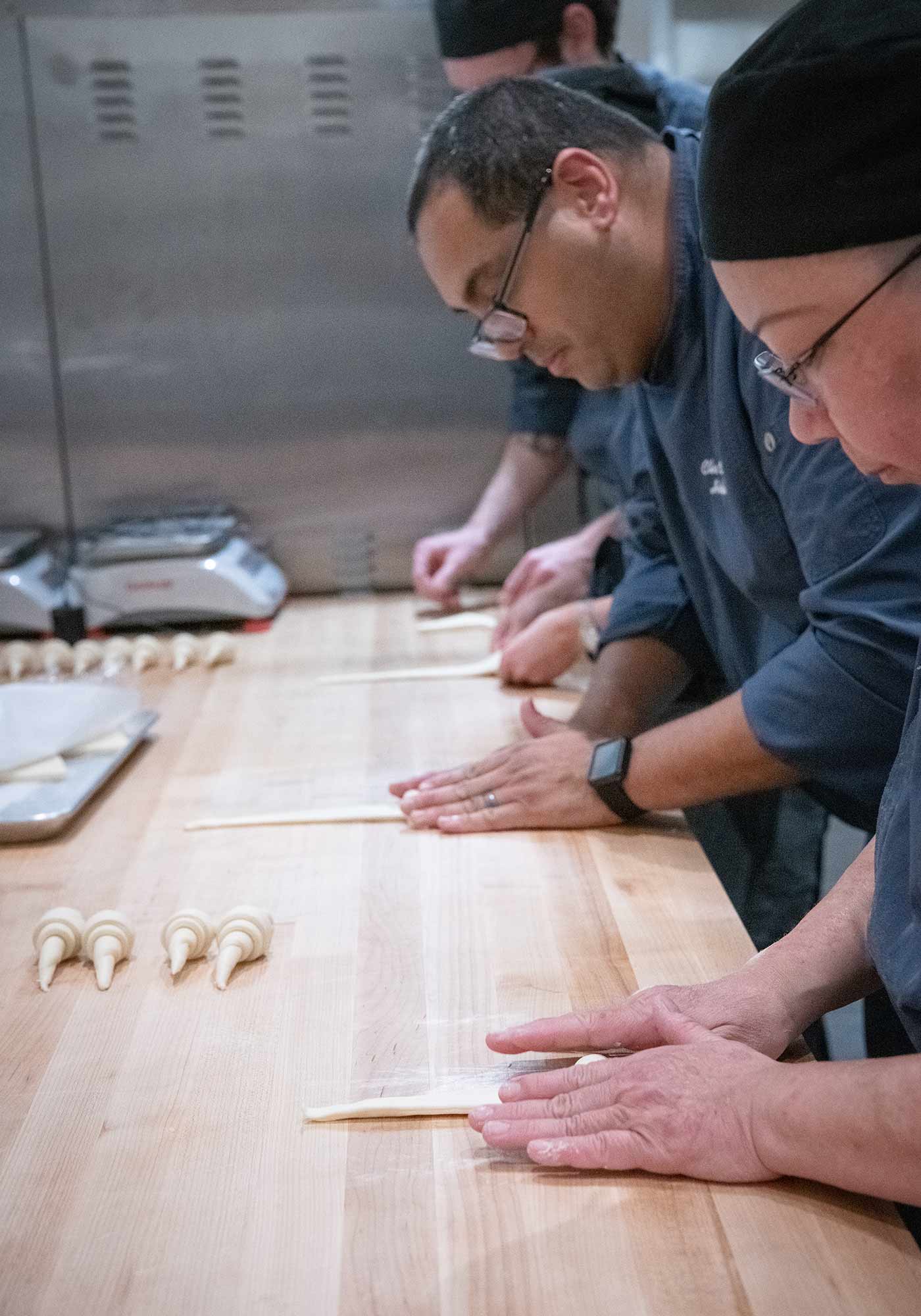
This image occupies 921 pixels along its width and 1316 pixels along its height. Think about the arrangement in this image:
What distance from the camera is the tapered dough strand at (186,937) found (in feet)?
4.06

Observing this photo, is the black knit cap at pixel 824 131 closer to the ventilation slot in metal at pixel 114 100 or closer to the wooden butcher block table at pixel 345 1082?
the wooden butcher block table at pixel 345 1082

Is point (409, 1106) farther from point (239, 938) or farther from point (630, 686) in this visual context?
point (630, 686)

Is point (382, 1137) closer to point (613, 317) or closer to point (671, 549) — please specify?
point (613, 317)

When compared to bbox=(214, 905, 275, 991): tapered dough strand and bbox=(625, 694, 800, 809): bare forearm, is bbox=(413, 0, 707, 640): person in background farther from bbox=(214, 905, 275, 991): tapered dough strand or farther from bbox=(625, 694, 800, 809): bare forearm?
bbox=(214, 905, 275, 991): tapered dough strand

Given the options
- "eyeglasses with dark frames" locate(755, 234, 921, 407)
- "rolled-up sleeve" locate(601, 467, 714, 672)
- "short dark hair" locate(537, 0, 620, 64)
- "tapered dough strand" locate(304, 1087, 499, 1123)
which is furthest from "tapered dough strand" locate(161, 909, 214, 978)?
"short dark hair" locate(537, 0, 620, 64)

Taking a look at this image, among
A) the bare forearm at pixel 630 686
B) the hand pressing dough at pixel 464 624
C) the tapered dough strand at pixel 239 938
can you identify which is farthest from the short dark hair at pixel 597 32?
the tapered dough strand at pixel 239 938

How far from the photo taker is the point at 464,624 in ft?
8.52

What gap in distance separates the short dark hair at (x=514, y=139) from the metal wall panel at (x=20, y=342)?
5.06 feet

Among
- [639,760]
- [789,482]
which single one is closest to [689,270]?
[789,482]

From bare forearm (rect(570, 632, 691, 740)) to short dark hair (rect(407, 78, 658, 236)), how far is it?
0.65m

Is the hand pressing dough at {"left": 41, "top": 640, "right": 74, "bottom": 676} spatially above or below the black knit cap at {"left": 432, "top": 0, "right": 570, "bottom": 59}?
below

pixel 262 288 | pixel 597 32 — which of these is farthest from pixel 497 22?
pixel 262 288

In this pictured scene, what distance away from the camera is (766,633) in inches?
68.4

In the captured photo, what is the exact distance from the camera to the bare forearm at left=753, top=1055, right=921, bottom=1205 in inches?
32.0
